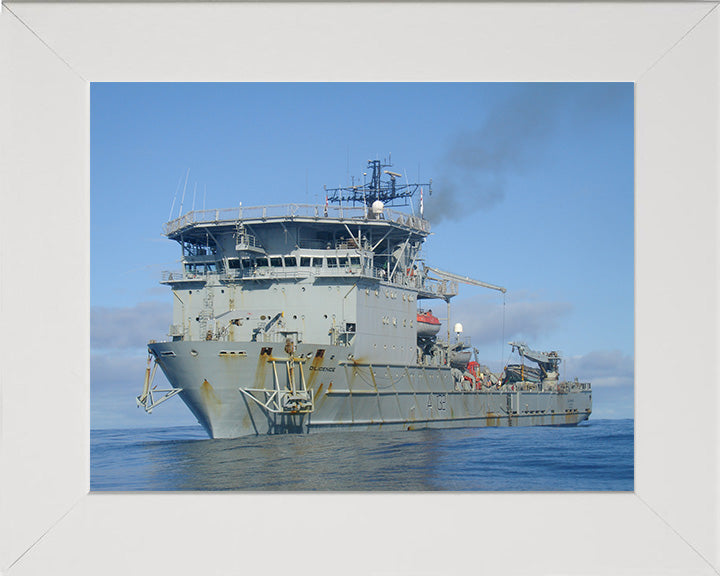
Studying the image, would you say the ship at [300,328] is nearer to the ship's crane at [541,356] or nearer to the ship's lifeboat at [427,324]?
the ship's lifeboat at [427,324]

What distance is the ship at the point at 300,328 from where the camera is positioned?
20.0m

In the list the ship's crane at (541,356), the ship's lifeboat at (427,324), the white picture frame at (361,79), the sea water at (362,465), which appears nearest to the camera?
the white picture frame at (361,79)

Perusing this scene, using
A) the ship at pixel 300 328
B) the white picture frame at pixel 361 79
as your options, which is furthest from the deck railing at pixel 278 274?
the white picture frame at pixel 361 79

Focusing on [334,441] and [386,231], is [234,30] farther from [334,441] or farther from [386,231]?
[386,231]

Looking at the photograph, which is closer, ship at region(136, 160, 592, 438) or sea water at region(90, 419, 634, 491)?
sea water at region(90, 419, 634, 491)

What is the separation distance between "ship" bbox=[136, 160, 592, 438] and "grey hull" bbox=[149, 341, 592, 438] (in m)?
0.03

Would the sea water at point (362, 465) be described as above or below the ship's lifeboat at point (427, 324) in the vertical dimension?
below

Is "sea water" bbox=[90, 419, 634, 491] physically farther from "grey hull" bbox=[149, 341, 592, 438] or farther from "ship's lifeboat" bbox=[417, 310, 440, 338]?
"ship's lifeboat" bbox=[417, 310, 440, 338]

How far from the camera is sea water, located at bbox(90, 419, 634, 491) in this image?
14023 millimetres

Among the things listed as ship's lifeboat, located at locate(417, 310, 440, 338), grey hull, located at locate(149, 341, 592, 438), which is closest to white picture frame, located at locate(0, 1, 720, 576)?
grey hull, located at locate(149, 341, 592, 438)

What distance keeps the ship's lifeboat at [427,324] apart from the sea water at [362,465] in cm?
570

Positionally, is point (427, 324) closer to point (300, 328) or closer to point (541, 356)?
point (300, 328)

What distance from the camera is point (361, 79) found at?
862 centimetres
